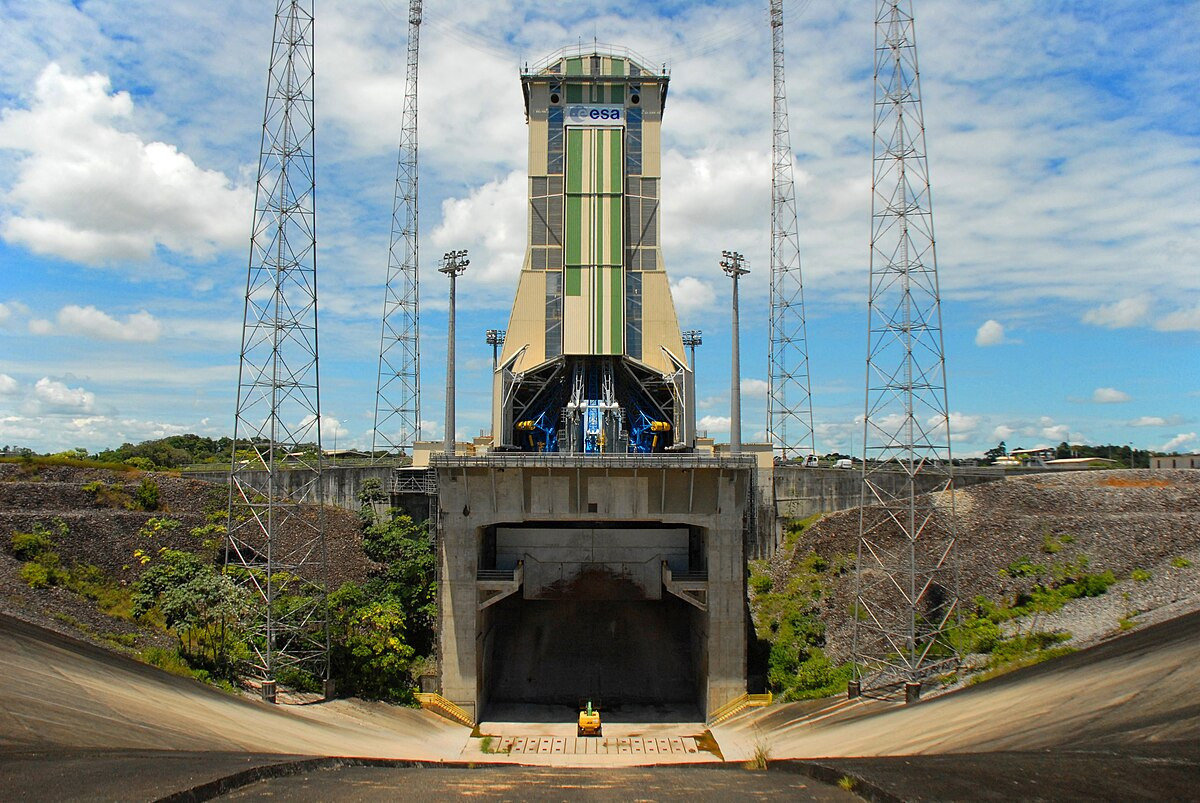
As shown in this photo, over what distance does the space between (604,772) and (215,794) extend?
24.0ft

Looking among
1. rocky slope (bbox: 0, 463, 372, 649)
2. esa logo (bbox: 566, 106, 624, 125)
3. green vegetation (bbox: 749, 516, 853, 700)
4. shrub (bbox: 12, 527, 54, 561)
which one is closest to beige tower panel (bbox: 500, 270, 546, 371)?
esa logo (bbox: 566, 106, 624, 125)

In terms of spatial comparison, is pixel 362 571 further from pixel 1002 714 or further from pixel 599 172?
pixel 1002 714

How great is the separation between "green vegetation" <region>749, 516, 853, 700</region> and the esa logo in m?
25.6

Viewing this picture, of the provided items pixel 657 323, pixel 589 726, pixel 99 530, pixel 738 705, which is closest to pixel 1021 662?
pixel 738 705

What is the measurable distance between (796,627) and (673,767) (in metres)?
21.7

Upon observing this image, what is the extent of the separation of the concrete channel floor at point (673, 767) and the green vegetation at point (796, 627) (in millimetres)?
7246

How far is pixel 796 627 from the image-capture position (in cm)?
3747

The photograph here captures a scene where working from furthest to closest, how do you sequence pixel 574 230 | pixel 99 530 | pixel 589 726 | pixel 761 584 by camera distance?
pixel 761 584
pixel 574 230
pixel 99 530
pixel 589 726

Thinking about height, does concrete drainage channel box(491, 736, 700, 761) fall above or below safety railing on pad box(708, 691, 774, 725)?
below

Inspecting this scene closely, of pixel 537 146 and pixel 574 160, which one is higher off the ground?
pixel 537 146

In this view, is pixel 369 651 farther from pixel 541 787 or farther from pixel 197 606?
pixel 541 787

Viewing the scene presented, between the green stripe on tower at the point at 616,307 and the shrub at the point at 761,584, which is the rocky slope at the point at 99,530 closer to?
the green stripe on tower at the point at 616,307

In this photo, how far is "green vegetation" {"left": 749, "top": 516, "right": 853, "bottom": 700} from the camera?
3192 centimetres

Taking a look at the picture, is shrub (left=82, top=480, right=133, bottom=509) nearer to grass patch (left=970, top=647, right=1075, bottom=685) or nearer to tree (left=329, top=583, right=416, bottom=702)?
tree (left=329, top=583, right=416, bottom=702)
